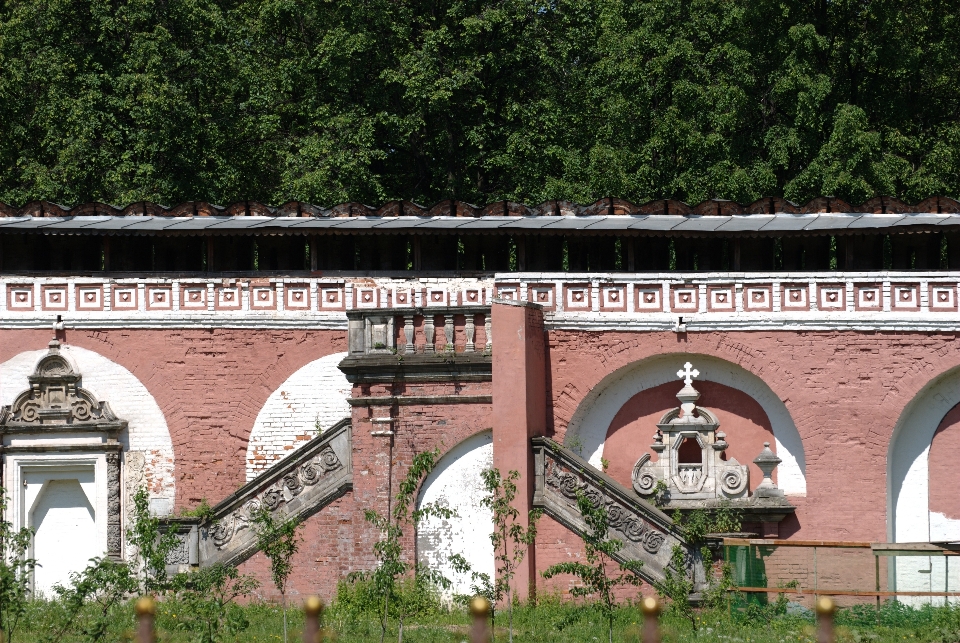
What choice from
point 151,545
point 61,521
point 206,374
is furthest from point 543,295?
point 61,521

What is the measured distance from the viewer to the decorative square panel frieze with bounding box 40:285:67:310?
25.4 metres

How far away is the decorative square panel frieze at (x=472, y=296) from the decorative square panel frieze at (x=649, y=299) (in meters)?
2.60

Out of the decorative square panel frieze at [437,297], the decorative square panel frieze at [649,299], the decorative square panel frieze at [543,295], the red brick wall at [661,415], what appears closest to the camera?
the red brick wall at [661,415]

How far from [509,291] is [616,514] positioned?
15.3 feet

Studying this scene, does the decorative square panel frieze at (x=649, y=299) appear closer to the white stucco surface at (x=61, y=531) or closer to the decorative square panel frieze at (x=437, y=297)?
the decorative square panel frieze at (x=437, y=297)

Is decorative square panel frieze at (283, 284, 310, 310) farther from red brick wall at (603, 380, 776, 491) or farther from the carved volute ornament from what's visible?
Result: red brick wall at (603, 380, 776, 491)

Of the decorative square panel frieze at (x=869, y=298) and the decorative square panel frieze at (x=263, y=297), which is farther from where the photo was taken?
the decorative square panel frieze at (x=263, y=297)

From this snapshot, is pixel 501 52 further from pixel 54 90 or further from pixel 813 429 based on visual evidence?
pixel 813 429

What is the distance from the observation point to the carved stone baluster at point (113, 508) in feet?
79.8

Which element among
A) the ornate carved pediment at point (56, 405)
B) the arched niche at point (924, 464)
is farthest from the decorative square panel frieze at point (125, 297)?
the arched niche at point (924, 464)

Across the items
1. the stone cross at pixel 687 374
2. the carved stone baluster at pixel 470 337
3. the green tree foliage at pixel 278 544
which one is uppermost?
the carved stone baluster at pixel 470 337

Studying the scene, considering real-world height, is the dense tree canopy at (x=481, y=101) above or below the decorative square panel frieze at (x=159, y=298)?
above

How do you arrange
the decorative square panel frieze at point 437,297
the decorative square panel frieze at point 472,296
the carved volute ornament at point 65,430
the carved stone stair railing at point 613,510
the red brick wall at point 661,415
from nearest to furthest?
1. the carved stone stair railing at point 613,510
2. the red brick wall at point 661,415
3. the carved volute ornament at point 65,430
4. the decorative square panel frieze at point 472,296
5. the decorative square panel frieze at point 437,297

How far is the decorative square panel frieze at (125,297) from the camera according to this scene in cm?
2533
